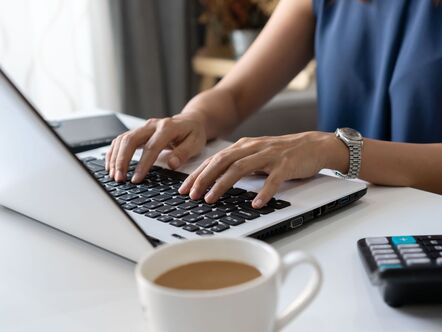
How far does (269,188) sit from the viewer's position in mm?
683

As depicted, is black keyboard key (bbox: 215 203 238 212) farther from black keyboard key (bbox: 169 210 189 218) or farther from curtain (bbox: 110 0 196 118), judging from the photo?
curtain (bbox: 110 0 196 118)

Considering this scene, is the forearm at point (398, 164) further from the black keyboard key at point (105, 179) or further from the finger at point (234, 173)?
the black keyboard key at point (105, 179)

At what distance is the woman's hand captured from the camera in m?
0.69

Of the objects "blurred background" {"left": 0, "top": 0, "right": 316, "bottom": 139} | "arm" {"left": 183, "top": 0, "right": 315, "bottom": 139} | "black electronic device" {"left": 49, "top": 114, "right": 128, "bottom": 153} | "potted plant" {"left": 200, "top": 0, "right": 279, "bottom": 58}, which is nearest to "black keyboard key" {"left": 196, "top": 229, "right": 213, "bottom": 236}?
"black electronic device" {"left": 49, "top": 114, "right": 128, "bottom": 153}

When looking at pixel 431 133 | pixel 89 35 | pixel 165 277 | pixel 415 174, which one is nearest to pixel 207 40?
pixel 89 35

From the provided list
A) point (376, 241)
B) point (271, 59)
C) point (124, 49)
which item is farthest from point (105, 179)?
point (124, 49)

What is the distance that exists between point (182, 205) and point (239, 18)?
5.20 ft

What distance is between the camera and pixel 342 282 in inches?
21.6

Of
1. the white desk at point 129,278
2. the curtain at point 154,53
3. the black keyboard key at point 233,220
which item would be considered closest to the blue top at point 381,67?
the white desk at point 129,278

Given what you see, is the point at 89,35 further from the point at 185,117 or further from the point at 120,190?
the point at 120,190

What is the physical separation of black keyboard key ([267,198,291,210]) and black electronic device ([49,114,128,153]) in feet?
1.28

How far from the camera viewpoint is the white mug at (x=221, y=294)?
0.37 m

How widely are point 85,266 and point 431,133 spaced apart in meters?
0.74

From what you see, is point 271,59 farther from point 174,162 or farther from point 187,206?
point 187,206
